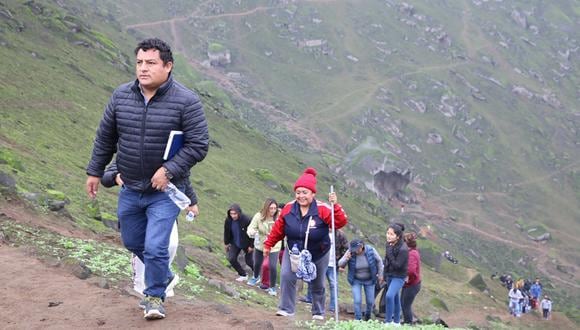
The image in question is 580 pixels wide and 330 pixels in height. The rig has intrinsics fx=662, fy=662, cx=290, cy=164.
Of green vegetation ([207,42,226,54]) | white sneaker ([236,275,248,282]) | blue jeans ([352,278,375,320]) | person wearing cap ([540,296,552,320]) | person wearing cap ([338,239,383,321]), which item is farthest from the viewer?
green vegetation ([207,42,226,54])

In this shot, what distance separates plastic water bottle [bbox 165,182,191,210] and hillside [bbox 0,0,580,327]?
11.7ft

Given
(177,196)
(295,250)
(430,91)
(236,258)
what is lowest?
(236,258)

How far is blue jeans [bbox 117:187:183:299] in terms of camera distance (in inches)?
260

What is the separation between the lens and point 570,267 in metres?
64.0

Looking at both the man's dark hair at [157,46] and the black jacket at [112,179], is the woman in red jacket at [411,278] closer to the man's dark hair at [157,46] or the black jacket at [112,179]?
the black jacket at [112,179]

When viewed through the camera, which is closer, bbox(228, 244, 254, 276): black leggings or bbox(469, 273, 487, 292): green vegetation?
bbox(228, 244, 254, 276): black leggings

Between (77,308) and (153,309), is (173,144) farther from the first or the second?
(77,308)

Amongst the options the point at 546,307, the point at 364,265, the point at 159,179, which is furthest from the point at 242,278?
the point at 546,307

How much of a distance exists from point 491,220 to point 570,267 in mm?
10777

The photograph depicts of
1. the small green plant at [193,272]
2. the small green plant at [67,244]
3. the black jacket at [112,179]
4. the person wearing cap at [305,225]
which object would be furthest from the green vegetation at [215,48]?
A: the black jacket at [112,179]

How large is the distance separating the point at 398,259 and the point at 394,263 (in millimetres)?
115

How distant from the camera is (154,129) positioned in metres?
6.51

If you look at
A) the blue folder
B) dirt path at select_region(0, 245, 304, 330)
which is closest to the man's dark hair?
the blue folder

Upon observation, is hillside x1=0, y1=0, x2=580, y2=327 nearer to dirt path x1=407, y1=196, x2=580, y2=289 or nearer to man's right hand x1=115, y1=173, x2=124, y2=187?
dirt path x1=407, y1=196, x2=580, y2=289
